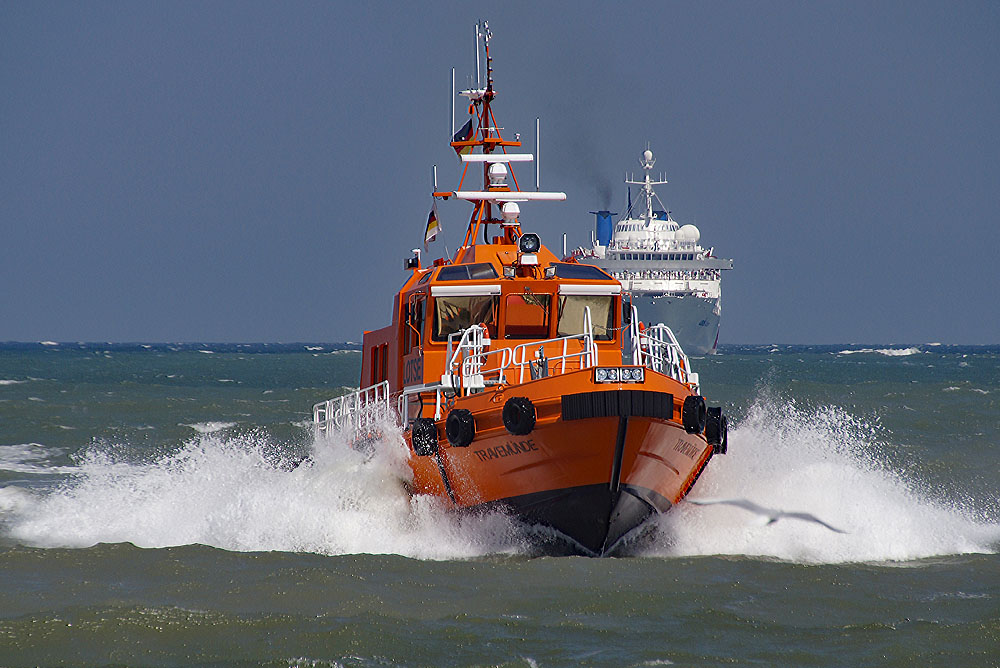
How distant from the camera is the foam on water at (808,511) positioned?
12148mm

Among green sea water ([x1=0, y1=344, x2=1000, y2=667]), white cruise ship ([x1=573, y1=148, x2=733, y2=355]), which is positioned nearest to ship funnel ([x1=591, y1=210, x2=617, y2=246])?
white cruise ship ([x1=573, y1=148, x2=733, y2=355])

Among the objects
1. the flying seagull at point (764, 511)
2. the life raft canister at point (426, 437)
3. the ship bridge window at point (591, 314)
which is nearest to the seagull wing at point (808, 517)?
the flying seagull at point (764, 511)

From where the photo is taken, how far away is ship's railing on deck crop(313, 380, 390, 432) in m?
14.1

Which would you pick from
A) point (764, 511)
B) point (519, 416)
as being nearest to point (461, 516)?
point (519, 416)

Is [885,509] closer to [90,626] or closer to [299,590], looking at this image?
[299,590]

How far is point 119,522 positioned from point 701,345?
78.8 metres

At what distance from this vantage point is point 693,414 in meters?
11.0

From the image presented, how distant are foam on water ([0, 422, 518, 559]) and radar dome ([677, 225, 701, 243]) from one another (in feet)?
275

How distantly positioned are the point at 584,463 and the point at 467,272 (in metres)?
3.07

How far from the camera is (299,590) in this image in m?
9.63

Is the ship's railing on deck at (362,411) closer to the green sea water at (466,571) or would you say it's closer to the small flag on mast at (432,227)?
the green sea water at (466,571)

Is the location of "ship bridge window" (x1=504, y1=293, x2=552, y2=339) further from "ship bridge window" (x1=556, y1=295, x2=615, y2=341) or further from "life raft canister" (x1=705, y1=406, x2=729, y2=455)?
"life raft canister" (x1=705, y1=406, x2=729, y2=455)

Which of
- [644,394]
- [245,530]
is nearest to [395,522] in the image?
[245,530]

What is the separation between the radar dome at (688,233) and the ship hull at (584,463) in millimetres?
86243
